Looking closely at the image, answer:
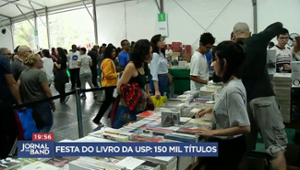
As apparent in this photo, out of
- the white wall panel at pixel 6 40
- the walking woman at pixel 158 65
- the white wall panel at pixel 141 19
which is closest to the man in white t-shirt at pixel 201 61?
the walking woman at pixel 158 65

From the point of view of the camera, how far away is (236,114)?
149 centimetres

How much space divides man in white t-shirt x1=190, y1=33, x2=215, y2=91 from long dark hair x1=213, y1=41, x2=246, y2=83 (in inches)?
64.5

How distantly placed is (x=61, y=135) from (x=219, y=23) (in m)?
6.73

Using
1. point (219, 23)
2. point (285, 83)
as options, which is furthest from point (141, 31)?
point (285, 83)

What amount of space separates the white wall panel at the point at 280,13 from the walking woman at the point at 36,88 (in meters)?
6.91

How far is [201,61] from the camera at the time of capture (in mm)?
3270

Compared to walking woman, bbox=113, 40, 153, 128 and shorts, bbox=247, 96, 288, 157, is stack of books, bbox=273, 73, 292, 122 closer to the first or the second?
shorts, bbox=247, 96, 288, 157

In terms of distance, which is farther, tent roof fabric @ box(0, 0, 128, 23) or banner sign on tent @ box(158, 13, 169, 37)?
tent roof fabric @ box(0, 0, 128, 23)

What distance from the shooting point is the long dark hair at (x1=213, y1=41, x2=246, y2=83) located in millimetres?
1470

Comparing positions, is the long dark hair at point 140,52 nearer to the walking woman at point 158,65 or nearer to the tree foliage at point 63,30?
the walking woman at point 158,65

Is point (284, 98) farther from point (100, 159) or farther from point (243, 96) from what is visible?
point (100, 159)

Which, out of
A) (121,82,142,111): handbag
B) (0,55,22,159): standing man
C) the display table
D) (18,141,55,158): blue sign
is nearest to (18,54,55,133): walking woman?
(0,55,22,159): standing man

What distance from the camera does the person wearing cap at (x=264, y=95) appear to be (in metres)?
2.19

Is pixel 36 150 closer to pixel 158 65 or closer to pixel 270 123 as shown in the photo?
pixel 270 123
